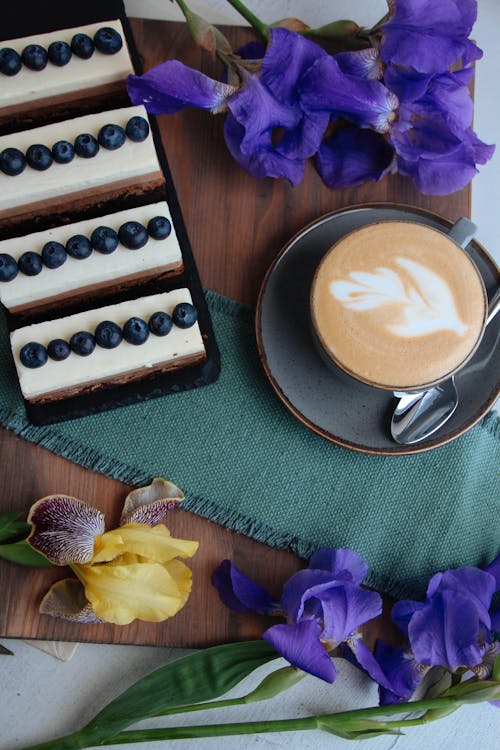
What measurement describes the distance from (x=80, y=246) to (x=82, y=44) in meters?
0.18

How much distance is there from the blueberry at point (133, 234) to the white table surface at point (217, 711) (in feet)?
0.89

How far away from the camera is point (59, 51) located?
2.31 feet

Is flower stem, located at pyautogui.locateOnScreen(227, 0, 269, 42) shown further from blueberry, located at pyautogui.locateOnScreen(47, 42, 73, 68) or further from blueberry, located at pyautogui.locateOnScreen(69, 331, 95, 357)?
blueberry, located at pyautogui.locateOnScreen(69, 331, 95, 357)

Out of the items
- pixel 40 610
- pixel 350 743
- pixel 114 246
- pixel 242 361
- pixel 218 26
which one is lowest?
pixel 350 743

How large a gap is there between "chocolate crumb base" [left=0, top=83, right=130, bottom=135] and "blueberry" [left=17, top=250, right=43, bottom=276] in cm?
15

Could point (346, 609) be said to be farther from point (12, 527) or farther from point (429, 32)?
point (429, 32)

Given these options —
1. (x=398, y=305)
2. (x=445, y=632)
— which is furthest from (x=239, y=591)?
(x=398, y=305)

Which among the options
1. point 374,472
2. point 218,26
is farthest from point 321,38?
point 374,472

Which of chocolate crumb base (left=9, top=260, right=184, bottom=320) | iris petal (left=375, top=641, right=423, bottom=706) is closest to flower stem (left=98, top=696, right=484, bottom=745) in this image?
iris petal (left=375, top=641, right=423, bottom=706)

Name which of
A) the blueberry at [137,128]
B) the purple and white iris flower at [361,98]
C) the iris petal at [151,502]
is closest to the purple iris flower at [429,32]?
the purple and white iris flower at [361,98]

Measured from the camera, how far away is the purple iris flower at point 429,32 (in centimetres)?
69

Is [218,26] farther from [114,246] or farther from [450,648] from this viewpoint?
[450,648]

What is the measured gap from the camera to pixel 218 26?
2.62 feet

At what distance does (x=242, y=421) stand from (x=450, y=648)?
0.27 m
